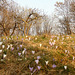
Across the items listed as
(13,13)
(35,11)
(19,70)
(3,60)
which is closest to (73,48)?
(19,70)

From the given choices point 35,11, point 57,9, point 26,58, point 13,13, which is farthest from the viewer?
point 57,9

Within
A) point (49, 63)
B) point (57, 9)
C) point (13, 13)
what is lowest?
point (49, 63)

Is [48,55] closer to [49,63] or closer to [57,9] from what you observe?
[49,63]

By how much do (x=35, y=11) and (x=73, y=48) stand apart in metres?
15.7

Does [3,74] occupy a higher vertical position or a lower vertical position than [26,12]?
lower

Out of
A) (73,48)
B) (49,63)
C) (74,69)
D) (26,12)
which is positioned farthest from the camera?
(26,12)

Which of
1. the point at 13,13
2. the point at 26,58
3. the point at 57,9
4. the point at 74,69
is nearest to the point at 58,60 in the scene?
the point at 74,69

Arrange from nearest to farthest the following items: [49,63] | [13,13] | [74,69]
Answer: [74,69], [49,63], [13,13]

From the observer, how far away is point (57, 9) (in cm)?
2145

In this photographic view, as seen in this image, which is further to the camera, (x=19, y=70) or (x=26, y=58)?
(x=26, y=58)

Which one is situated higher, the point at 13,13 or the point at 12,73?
the point at 13,13

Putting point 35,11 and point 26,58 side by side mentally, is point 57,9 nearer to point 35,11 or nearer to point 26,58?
point 35,11

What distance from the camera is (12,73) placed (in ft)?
7.66

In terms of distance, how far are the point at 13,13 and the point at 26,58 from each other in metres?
14.5
